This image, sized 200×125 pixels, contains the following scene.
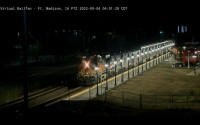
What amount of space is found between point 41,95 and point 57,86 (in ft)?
20.4

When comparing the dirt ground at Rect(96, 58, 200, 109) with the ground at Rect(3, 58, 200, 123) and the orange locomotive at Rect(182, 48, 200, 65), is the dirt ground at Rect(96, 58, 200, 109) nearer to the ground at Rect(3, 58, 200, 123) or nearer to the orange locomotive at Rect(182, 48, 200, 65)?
the ground at Rect(3, 58, 200, 123)

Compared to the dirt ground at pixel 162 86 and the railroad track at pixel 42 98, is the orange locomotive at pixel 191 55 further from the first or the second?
the railroad track at pixel 42 98

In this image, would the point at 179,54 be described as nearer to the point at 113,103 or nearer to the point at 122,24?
the point at 113,103

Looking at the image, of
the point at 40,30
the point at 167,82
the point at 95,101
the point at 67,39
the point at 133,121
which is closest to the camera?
the point at 133,121

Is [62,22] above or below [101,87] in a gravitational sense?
above

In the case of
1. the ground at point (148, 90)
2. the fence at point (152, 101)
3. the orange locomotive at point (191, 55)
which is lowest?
the fence at point (152, 101)

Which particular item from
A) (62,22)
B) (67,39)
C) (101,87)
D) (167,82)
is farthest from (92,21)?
(101,87)

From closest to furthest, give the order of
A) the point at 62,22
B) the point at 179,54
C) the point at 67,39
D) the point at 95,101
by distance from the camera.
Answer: the point at 95,101 < the point at 179,54 < the point at 67,39 < the point at 62,22

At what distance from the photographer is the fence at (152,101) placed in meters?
31.8

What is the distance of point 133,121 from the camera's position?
15.6m

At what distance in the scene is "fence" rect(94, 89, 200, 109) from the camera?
104ft

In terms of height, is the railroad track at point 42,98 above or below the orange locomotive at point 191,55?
below

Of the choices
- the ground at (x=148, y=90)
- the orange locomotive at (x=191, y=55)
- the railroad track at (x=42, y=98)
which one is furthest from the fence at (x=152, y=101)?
the orange locomotive at (x=191, y=55)

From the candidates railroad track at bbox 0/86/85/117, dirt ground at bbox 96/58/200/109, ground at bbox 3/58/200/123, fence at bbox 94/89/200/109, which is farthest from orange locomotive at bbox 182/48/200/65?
railroad track at bbox 0/86/85/117
